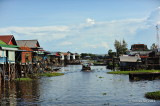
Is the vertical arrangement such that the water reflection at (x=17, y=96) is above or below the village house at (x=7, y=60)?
below

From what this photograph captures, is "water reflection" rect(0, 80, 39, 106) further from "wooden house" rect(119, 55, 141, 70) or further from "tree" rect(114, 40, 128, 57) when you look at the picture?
"tree" rect(114, 40, 128, 57)

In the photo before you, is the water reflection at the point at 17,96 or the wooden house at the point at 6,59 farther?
the wooden house at the point at 6,59

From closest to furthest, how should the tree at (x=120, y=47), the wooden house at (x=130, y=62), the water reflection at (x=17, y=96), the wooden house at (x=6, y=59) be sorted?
the water reflection at (x=17, y=96) < the wooden house at (x=6, y=59) < the wooden house at (x=130, y=62) < the tree at (x=120, y=47)

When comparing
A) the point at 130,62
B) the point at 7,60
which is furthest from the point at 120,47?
the point at 7,60

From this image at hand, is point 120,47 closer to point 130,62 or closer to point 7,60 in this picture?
point 130,62

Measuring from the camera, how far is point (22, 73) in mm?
50875

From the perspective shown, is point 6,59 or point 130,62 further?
point 130,62

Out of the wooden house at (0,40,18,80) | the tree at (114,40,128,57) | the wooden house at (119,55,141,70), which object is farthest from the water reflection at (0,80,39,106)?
the tree at (114,40,128,57)

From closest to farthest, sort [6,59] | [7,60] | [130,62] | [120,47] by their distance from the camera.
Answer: [6,59] < [7,60] < [130,62] < [120,47]

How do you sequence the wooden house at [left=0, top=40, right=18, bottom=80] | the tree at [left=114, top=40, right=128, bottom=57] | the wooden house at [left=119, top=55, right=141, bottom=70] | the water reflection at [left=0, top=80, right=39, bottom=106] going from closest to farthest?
the water reflection at [left=0, top=80, right=39, bottom=106]
the wooden house at [left=0, top=40, right=18, bottom=80]
the wooden house at [left=119, top=55, right=141, bottom=70]
the tree at [left=114, top=40, right=128, bottom=57]

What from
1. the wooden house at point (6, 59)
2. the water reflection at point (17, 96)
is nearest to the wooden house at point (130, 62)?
the wooden house at point (6, 59)

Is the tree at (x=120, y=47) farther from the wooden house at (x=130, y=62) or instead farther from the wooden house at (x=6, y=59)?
the wooden house at (x=6, y=59)

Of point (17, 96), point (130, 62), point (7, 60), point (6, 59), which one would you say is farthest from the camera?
point (130, 62)

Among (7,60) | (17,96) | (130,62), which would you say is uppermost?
(7,60)
